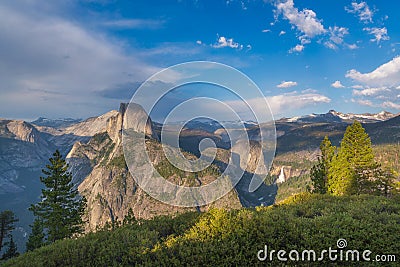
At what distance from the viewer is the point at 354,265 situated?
6457 mm

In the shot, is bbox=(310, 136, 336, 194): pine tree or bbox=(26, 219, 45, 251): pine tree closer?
bbox=(26, 219, 45, 251): pine tree

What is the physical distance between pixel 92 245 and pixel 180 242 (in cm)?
247

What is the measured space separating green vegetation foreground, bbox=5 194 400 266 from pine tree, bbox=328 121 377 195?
98.0ft

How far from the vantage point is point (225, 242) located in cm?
647

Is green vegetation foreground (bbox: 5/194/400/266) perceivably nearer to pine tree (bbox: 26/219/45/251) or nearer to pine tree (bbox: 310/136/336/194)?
pine tree (bbox: 310/136/336/194)

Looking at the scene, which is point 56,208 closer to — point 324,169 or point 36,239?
point 36,239

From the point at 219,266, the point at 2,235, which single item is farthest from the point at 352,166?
the point at 2,235

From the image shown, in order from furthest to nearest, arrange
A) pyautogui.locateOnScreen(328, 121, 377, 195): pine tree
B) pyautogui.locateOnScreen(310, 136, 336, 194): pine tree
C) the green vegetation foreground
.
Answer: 1. pyautogui.locateOnScreen(310, 136, 336, 194): pine tree
2. pyautogui.locateOnScreen(328, 121, 377, 195): pine tree
3. the green vegetation foreground

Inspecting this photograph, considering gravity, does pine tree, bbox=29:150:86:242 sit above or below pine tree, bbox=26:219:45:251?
above

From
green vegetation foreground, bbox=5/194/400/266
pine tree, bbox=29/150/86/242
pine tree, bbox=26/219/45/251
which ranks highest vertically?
green vegetation foreground, bbox=5/194/400/266

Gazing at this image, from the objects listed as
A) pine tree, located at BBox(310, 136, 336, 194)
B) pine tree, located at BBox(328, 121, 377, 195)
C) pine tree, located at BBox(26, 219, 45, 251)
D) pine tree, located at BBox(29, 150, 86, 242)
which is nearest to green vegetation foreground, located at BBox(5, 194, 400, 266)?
pine tree, located at BBox(29, 150, 86, 242)

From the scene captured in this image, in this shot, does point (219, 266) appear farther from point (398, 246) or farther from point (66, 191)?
point (66, 191)

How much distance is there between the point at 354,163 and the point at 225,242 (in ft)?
116

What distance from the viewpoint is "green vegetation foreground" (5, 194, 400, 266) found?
623cm
